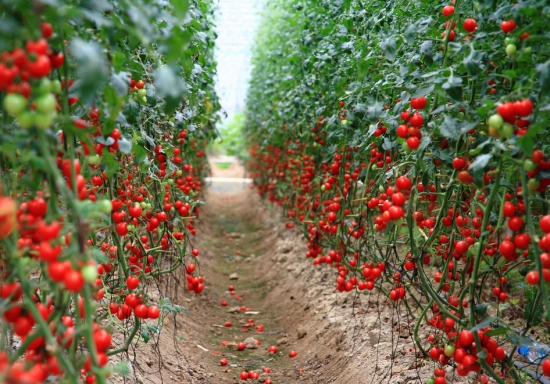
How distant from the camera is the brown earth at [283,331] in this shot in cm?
276

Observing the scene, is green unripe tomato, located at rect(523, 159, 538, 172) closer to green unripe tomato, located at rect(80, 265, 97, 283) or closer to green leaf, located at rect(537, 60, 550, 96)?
green leaf, located at rect(537, 60, 550, 96)

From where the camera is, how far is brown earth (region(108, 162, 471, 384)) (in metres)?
2.76

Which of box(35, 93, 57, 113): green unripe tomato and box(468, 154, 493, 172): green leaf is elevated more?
box(35, 93, 57, 113): green unripe tomato

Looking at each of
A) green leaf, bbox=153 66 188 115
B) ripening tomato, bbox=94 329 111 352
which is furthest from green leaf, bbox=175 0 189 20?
ripening tomato, bbox=94 329 111 352

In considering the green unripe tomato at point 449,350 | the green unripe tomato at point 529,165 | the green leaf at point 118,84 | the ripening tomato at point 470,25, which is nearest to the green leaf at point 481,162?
the green unripe tomato at point 529,165

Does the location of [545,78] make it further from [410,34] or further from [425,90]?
[410,34]

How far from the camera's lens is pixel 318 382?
3.04 m

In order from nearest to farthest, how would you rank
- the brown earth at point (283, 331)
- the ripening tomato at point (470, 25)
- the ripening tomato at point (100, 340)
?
the ripening tomato at point (100, 340) → the ripening tomato at point (470, 25) → the brown earth at point (283, 331)

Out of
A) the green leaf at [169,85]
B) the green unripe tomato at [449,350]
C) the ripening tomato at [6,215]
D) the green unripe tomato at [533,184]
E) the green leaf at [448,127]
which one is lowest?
the green unripe tomato at [449,350]

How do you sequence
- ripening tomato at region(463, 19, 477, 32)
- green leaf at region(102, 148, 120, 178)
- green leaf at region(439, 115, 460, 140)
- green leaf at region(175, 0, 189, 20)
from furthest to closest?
ripening tomato at region(463, 19, 477, 32) < green leaf at region(439, 115, 460, 140) < green leaf at region(102, 148, 120, 178) < green leaf at region(175, 0, 189, 20)

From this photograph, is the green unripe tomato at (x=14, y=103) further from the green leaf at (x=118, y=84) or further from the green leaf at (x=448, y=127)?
the green leaf at (x=448, y=127)

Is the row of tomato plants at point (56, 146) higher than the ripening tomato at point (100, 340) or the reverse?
higher

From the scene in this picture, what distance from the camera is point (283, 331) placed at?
13.2ft

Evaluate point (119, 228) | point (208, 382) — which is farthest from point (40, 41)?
point (208, 382)
